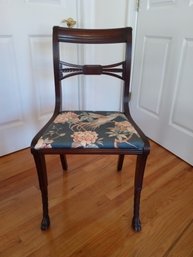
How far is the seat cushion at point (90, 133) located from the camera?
2.77 feet

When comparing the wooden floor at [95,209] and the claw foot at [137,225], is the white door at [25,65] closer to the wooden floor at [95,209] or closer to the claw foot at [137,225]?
the wooden floor at [95,209]

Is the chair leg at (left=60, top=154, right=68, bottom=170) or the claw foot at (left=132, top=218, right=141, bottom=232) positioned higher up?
the chair leg at (left=60, top=154, right=68, bottom=170)

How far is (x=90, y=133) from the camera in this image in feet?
2.97

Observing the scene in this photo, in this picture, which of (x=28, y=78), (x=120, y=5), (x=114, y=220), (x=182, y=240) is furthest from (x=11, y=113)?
(x=182, y=240)

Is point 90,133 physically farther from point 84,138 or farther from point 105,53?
point 105,53

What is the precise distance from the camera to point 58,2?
53.1 inches

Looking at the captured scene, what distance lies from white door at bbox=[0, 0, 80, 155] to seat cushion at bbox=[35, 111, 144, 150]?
1.59 feet

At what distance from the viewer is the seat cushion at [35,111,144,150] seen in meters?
0.84

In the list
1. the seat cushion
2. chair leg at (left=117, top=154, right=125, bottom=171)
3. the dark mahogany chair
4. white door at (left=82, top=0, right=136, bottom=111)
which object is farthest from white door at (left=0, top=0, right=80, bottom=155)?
chair leg at (left=117, top=154, right=125, bottom=171)

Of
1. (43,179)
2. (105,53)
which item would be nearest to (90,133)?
(43,179)

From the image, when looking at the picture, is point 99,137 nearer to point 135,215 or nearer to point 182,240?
point 135,215

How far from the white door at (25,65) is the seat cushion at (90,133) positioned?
1.59 ft

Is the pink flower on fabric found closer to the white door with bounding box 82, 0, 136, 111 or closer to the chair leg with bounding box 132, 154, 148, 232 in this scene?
the chair leg with bounding box 132, 154, 148, 232

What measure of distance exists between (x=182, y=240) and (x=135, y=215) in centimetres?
23
